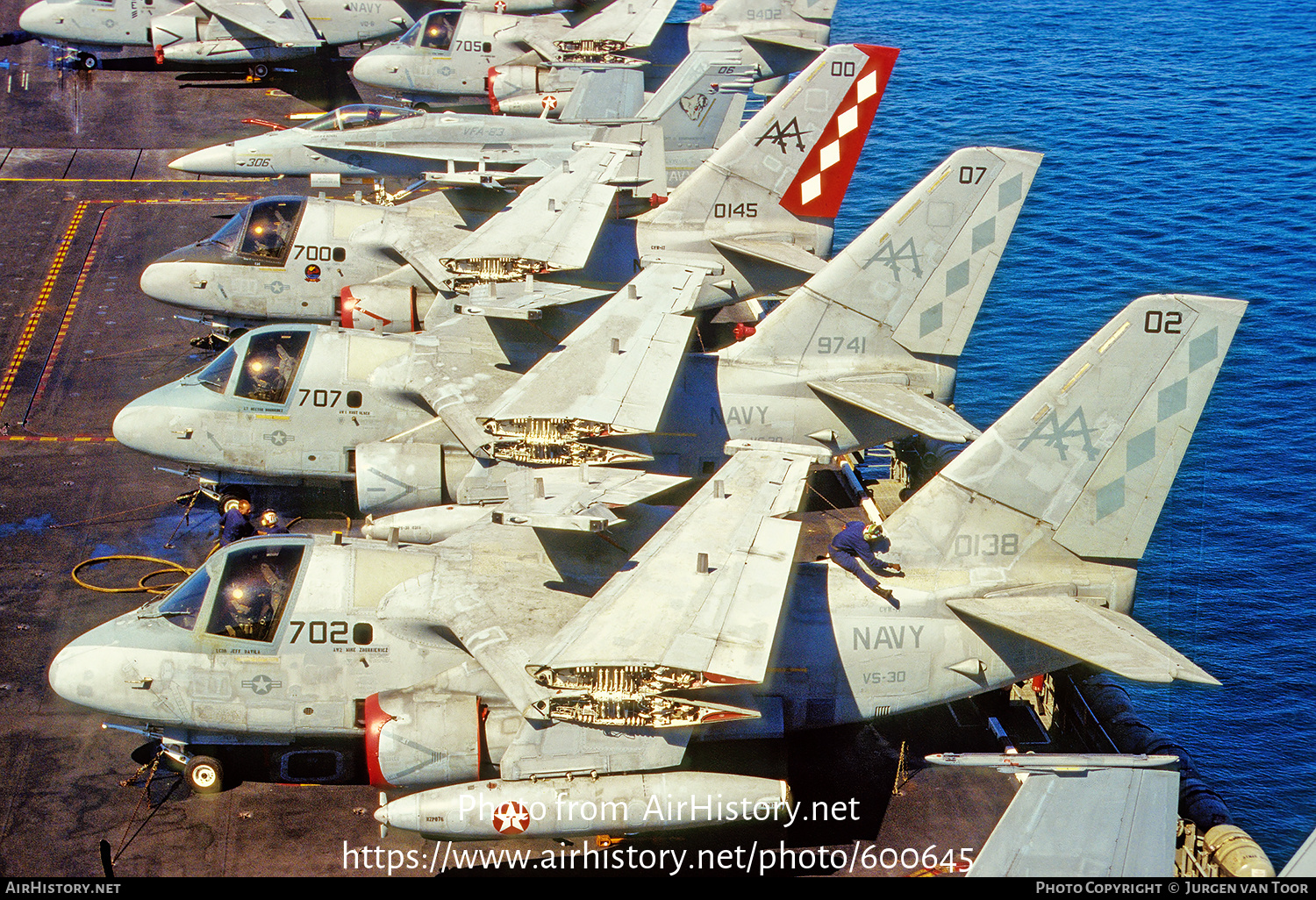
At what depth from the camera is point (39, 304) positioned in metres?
38.2

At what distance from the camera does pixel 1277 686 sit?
31.7 metres

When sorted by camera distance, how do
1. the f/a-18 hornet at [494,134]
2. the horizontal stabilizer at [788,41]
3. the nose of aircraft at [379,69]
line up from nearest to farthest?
the f/a-18 hornet at [494,134] → the nose of aircraft at [379,69] → the horizontal stabilizer at [788,41]

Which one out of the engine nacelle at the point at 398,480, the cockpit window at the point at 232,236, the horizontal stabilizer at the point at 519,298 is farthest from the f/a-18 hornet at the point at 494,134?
the engine nacelle at the point at 398,480

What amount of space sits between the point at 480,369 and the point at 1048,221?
35105 mm

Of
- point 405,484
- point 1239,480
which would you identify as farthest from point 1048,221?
point 405,484

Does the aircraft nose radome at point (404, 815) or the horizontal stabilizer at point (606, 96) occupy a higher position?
the horizontal stabilizer at point (606, 96)

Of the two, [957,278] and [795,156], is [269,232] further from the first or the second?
[957,278]

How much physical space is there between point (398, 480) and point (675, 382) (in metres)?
6.07

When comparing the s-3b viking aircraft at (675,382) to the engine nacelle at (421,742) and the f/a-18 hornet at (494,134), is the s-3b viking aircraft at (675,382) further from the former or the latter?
the f/a-18 hornet at (494,134)

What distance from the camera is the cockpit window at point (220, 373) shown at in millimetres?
27578

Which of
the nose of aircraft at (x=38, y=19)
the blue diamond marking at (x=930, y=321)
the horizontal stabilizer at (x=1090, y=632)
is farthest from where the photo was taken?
the nose of aircraft at (x=38, y=19)

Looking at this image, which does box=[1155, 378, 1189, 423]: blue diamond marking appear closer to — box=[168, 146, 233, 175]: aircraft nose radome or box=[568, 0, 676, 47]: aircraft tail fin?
box=[168, 146, 233, 175]: aircraft nose radome

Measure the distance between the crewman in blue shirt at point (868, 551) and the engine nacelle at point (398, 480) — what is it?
9537 millimetres

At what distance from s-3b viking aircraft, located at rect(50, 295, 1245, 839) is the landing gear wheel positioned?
5 centimetres
